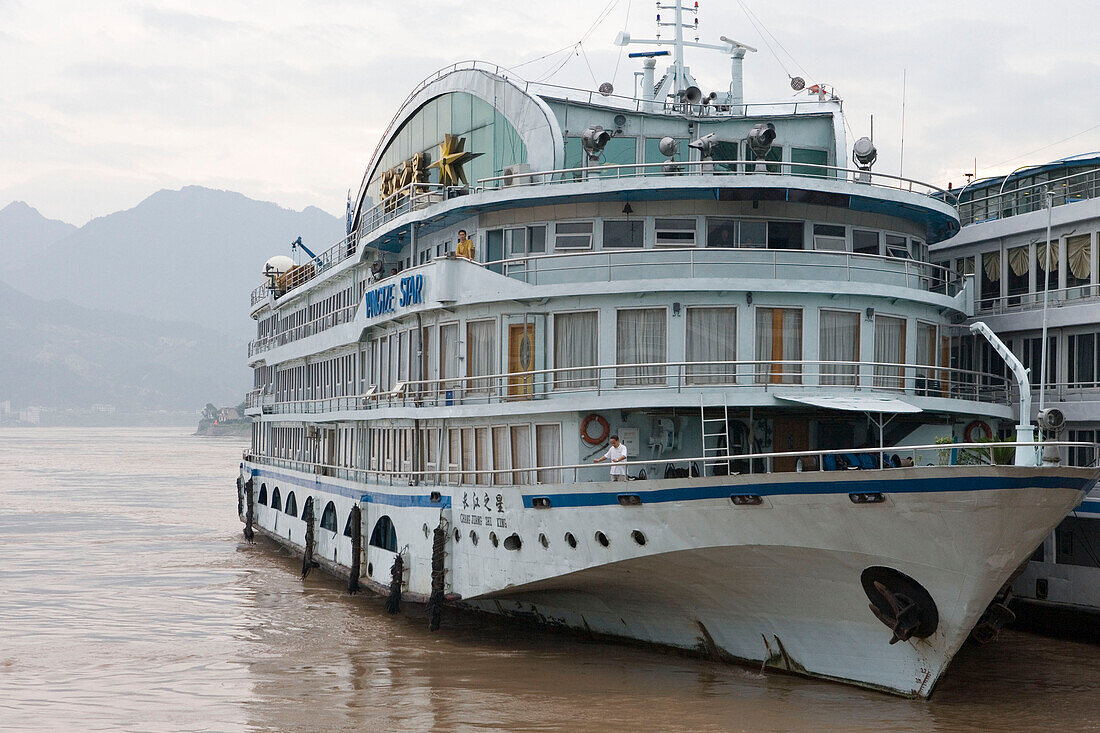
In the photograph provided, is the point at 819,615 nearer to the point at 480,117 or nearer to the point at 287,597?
the point at 480,117

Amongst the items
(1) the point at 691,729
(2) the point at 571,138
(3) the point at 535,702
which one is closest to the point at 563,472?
(3) the point at 535,702

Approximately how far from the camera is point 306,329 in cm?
3881

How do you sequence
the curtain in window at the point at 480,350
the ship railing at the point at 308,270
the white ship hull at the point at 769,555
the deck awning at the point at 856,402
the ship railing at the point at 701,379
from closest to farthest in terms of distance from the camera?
the white ship hull at the point at 769,555, the deck awning at the point at 856,402, the ship railing at the point at 701,379, the curtain in window at the point at 480,350, the ship railing at the point at 308,270

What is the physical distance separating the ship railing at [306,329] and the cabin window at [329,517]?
5.19 meters

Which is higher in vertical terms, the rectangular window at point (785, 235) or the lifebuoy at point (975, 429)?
the rectangular window at point (785, 235)

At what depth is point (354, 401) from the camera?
3048 centimetres

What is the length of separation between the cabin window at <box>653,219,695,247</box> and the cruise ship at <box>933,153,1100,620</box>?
705 cm

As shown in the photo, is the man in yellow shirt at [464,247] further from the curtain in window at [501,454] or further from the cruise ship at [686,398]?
the curtain in window at [501,454]

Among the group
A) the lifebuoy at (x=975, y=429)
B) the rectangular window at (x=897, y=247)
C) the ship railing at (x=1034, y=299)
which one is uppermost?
the rectangular window at (x=897, y=247)

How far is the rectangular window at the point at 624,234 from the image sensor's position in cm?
2302

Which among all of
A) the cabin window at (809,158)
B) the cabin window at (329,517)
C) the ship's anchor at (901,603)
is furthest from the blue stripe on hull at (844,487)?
the cabin window at (329,517)

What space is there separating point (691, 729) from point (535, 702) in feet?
9.38

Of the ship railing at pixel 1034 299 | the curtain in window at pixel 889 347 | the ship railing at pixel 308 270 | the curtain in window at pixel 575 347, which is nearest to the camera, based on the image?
the curtain in window at pixel 575 347

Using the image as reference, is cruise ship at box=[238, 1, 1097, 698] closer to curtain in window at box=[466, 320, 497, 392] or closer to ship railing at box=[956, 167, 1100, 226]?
curtain in window at box=[466, 320, 497, 392]
